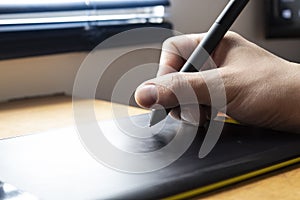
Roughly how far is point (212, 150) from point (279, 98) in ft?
0.37

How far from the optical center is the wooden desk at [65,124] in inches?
14.7

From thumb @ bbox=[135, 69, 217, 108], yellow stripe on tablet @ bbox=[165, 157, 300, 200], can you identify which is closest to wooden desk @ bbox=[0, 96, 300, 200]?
yellow stripe on tablet @ bbox=[165, 157, 300, 200]

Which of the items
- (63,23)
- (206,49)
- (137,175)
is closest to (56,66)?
(63,23)

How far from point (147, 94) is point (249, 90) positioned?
0.37ft

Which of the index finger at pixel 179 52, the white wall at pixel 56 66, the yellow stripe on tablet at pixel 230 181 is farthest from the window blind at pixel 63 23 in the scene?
the yellow stripe on tablet at pixel 230 181

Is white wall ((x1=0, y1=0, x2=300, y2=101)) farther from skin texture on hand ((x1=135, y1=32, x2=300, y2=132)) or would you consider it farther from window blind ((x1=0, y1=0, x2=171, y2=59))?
skin texture on hand ((x1=135, y1=32, x2=300, y2=132))

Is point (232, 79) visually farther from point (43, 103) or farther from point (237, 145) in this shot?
point (43, 103)

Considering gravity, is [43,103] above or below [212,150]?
above

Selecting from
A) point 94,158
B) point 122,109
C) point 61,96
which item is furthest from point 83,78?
point 94,158

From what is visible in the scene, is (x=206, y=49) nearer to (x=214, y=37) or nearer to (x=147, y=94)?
(x=214, y=37)

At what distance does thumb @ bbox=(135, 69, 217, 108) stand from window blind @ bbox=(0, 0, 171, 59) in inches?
17.6

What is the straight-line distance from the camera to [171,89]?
1.63ft

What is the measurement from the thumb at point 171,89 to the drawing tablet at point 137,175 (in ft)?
0.13

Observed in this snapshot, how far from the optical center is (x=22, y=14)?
3.09ft
